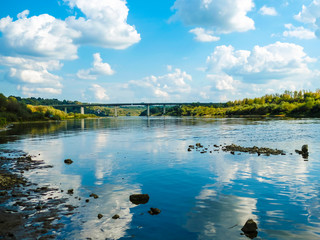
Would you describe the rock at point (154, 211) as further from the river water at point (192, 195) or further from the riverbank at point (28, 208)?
the riverbank at point (28, 208)

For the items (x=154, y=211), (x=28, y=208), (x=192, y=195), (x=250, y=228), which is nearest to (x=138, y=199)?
(x=154, y=211)

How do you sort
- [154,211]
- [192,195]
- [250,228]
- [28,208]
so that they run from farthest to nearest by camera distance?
[192,195] < [28,208] < [154,211] < [250,228]

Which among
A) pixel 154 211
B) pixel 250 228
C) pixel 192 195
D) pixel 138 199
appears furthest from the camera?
pixel 192 195

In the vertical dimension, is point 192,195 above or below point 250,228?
below

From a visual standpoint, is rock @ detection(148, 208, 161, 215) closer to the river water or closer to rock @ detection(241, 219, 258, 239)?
the river water

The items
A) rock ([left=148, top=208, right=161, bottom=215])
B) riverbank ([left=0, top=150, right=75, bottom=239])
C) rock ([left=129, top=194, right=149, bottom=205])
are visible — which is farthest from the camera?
rock ([left=129, top=194, right=149, bottom=205])

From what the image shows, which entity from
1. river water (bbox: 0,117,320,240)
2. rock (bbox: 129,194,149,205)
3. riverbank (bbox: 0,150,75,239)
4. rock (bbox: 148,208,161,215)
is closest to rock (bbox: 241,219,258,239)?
river water (bbox: 0,117,320,240)

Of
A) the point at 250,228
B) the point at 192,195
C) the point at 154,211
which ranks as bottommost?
the point at 192,195

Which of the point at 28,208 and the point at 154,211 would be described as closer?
the point at 154,211

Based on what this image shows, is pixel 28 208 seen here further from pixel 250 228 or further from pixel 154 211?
pixel 250 228

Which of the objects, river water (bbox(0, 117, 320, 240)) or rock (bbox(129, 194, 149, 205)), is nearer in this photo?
river water (bbox(0, 117, 320, 240))

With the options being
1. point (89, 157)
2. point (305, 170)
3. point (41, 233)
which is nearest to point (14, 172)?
point (89, 157)

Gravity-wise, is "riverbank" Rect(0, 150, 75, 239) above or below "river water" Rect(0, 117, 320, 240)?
above

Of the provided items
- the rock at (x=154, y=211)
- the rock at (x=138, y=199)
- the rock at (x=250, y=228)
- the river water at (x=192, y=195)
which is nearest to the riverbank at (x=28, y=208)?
the river water at (x=192, y=195)
